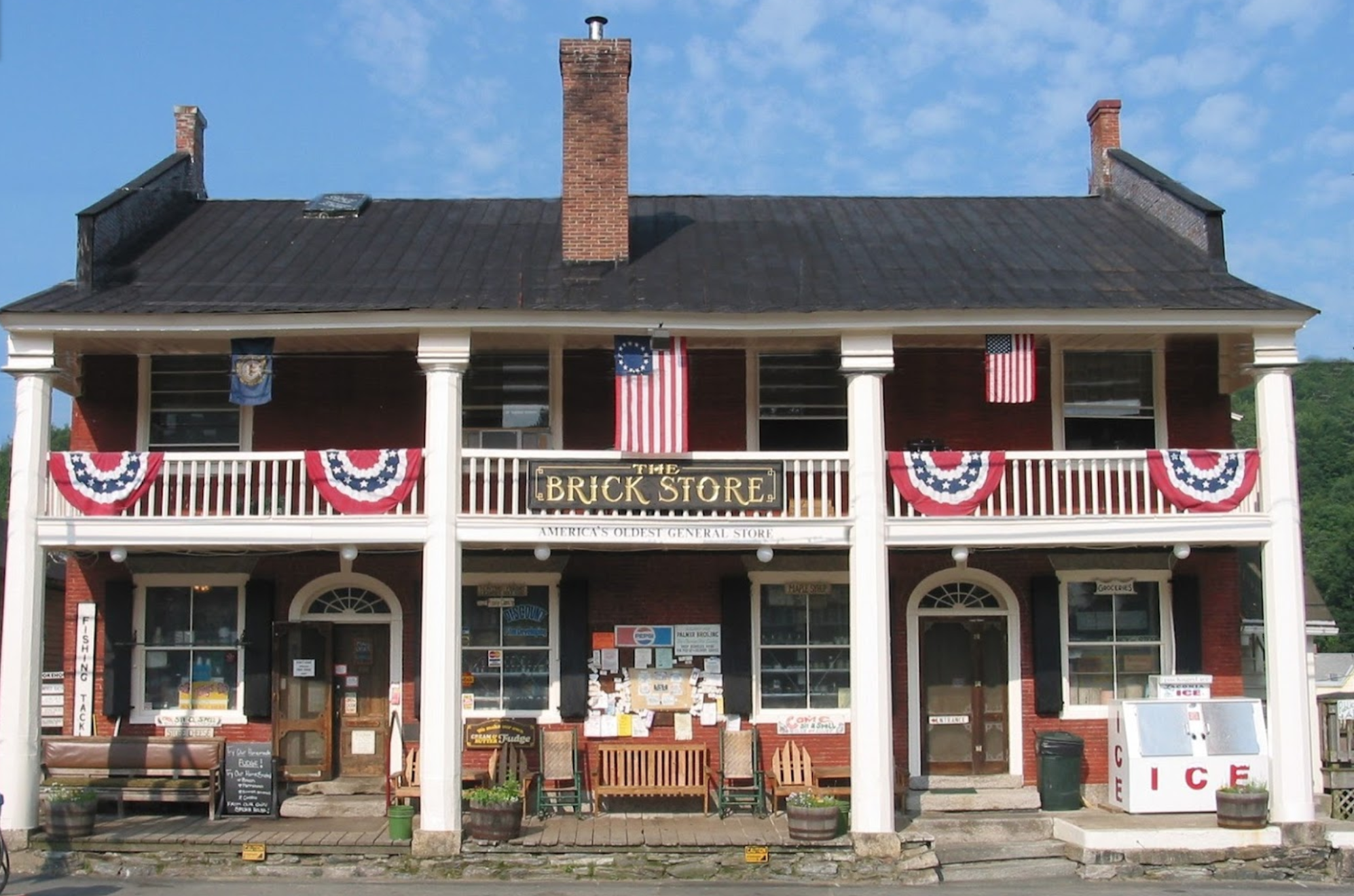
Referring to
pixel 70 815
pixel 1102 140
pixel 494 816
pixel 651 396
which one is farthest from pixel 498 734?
pixel 1102 140

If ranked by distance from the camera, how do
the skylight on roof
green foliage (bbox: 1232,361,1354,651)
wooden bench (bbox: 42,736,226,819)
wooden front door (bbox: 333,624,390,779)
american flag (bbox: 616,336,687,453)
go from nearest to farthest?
american flag (bbox: 616,336,687,453), wooden bench (bbox: 42,736,226,819), wooden front door (bbox: 333,624,390,779), the skylight on roof, green foliage (bbox: 1232,361,1354,651)

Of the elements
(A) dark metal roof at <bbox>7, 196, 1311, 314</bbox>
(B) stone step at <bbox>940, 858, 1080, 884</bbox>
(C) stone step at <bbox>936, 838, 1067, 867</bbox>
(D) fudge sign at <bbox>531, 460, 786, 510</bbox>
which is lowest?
(B) stone step at <bbox>940, 858, 1080, 884</bbox>

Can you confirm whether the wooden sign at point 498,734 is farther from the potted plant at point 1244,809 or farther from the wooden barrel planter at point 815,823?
the potted plant at point 1244,809

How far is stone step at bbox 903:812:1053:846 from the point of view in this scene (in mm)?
15711

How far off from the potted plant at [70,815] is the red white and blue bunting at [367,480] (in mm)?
4168

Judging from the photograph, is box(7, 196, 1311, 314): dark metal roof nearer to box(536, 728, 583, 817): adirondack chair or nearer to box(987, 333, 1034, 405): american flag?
box(987, 333, 1034, 405): american flag

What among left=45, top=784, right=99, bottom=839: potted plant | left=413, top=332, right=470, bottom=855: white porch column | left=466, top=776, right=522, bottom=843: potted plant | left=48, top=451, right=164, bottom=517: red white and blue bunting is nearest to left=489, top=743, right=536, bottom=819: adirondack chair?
left=413, top=332, right=470, bottom=855: white porch column

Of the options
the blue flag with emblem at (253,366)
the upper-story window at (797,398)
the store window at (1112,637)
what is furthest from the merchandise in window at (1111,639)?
the blue flag with emblem at (253,366)

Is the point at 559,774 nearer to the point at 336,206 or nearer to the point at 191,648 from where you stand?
the point at 191,648

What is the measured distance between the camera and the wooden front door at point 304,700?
17344mm

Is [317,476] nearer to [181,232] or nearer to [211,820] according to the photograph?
[211,820]

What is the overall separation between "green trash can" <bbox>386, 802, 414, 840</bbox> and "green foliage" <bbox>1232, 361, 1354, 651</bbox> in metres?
46.3

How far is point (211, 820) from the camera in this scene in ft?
52.2

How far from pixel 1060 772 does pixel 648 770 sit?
5.00 metres
